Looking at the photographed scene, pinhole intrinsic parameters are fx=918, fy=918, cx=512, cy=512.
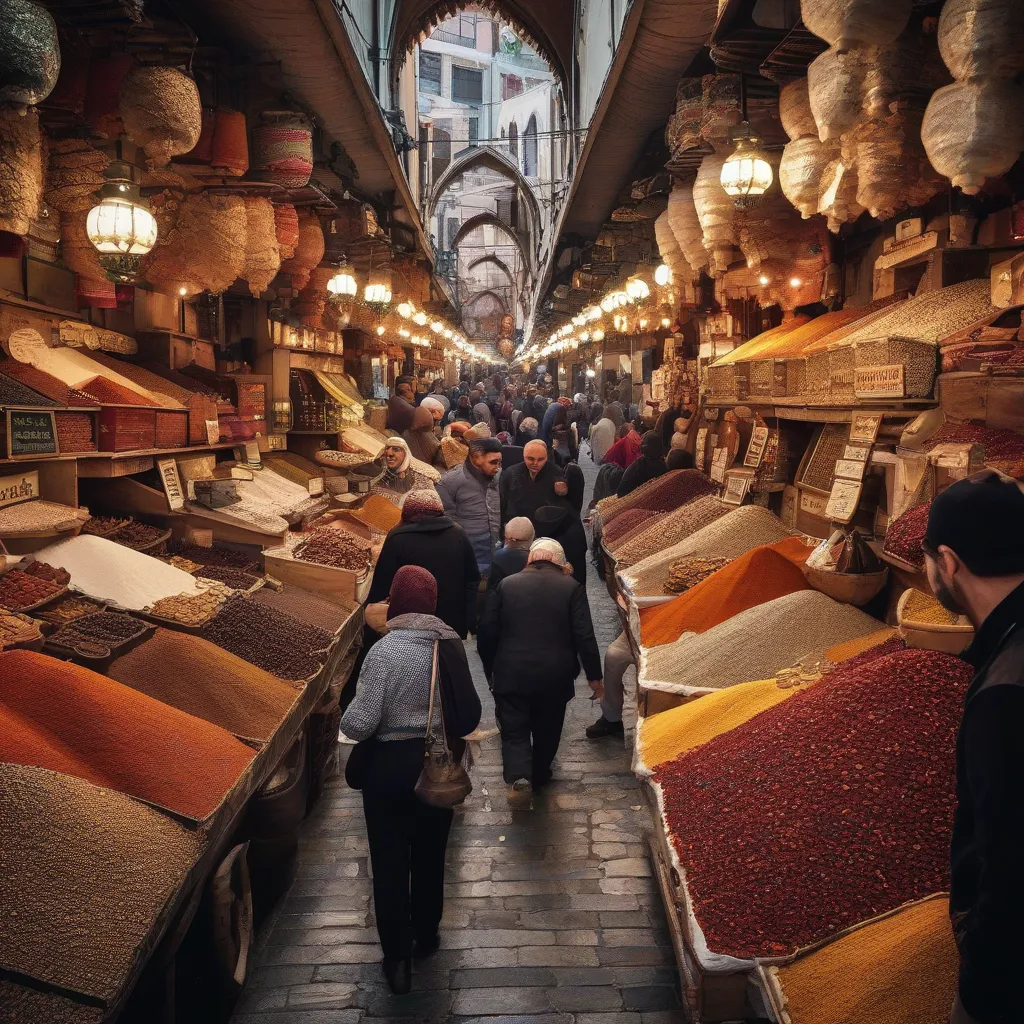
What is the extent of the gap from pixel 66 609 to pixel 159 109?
2.07 metres

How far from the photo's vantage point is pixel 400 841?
3.00 metres

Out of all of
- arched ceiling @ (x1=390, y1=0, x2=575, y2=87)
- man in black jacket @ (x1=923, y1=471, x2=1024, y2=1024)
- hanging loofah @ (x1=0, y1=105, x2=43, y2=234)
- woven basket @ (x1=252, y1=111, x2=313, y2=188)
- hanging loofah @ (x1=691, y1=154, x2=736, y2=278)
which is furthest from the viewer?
arched ceiling @ (x1=390, y1=0, x2=575, y2=87)

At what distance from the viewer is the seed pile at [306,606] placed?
15.1 ft

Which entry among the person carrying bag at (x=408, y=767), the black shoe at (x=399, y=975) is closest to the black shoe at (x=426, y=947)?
the person carrying bag at (x=408, y=767)

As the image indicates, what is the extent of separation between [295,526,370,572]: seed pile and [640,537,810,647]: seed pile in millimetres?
2029

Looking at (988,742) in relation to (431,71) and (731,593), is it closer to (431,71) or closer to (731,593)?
(731,593)

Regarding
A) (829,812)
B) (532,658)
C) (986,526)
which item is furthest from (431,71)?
(986,526)

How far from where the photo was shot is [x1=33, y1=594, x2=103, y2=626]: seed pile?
11.3 feet

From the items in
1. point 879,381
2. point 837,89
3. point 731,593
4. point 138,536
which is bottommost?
point 731,593

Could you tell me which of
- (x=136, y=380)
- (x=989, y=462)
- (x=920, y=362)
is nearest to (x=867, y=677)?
(x=989, y=462)

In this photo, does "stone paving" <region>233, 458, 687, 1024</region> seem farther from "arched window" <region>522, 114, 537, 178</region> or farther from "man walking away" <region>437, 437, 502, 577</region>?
"arched window" <region>522, 114, 537, 178</region>

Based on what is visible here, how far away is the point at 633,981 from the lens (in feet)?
9.37

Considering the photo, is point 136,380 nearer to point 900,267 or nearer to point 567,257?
point 900,267

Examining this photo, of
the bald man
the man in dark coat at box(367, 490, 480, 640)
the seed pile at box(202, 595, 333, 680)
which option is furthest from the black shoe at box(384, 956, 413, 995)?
the bald man
